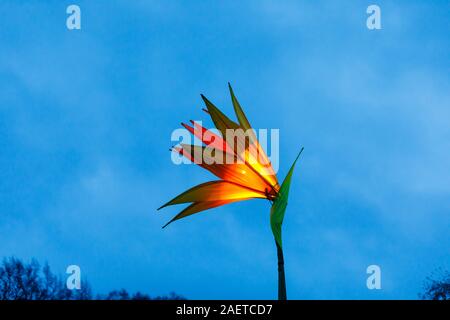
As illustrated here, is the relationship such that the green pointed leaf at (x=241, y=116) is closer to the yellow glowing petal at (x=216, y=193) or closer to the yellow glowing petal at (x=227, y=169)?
the yellow glowing petal at (x=227, y=169)

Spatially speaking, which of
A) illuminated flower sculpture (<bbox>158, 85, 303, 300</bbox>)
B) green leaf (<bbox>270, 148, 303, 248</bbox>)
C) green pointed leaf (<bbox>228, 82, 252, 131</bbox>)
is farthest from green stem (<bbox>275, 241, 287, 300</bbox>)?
green pointed leaf (<bbox>228, 82, 252, 131</bbox>)

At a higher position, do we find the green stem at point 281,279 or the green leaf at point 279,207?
the green leaf at point 279,207

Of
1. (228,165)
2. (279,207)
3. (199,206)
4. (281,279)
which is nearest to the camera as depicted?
(281,279)

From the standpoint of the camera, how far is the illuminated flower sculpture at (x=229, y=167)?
4.52 metres

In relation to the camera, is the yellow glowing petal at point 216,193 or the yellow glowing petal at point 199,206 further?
the yellow glowing petal at point 199,206

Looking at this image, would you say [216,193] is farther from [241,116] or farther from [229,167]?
[241,116]

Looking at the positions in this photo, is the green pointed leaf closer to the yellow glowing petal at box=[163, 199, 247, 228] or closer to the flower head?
the flower head

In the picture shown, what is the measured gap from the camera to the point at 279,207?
441 centimetres

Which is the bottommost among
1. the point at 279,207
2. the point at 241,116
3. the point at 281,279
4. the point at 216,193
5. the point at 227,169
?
the point at 281,279

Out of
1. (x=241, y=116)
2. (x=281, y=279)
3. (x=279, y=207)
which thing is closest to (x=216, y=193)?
(x=279, y=207)

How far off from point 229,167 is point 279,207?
52 centimetres

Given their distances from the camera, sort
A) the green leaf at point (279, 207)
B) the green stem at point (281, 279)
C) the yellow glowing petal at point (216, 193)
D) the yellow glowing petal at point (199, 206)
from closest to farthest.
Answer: the green stem at point (281, 279) < the green leaf at point (279, 207) < the yellow glowing petal at point (216, 193) < the yellow glowing petal at point (199, 206)

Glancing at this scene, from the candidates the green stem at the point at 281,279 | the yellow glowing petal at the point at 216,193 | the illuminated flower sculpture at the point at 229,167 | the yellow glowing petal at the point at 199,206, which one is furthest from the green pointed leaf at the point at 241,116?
the green stem at the point at 281,279

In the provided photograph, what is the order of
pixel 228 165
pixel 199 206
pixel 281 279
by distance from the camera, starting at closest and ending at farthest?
pixel 281 279
pixel 228 165
pixel 199 206
